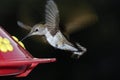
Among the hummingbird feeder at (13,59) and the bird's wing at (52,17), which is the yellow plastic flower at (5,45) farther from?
the bird's wing at (52,17)

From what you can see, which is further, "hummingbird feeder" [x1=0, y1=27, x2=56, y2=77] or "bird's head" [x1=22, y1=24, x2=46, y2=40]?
"bird's head" [x1=22, y1=24, x2=46, y2=40]

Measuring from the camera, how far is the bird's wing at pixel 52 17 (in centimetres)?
409

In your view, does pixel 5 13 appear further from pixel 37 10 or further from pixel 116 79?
pixel 116 79

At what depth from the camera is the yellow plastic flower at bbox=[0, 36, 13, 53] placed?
371 centimetres

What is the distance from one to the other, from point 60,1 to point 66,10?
0.14 metres

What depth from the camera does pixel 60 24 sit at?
4398mm

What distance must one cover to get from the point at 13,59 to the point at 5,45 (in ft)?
1.07

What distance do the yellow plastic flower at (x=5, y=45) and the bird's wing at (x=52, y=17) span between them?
412mm

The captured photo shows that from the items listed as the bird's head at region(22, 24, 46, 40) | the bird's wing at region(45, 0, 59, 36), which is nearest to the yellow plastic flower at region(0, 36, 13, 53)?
the bird's head at region(22, 24, 46, 40)

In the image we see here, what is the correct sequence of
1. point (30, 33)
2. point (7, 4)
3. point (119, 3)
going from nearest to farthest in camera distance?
point (30, 33) < point (7, 4) < point (119, 3)

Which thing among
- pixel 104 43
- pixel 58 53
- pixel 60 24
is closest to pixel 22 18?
pixel 58 53

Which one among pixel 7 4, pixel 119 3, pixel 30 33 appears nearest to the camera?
pixel 30 33

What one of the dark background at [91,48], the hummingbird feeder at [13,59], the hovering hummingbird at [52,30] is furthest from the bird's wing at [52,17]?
the dark background at [91,48]

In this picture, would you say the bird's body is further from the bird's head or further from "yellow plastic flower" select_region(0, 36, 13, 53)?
"yellow plastic flower" select_region(0, 36, 13, 53)
